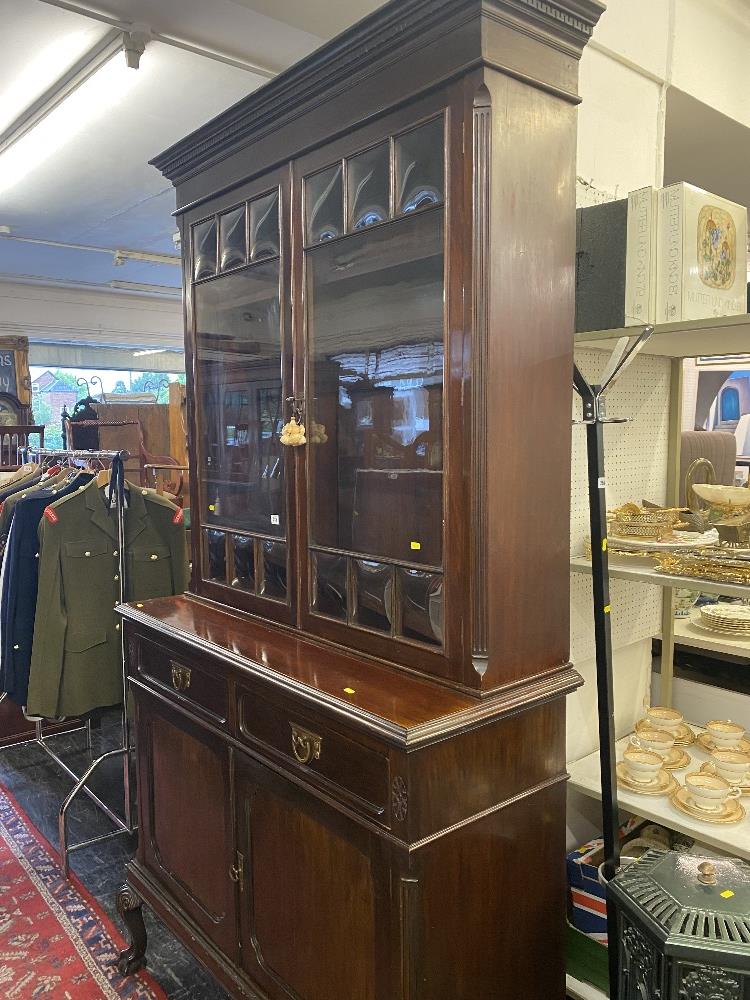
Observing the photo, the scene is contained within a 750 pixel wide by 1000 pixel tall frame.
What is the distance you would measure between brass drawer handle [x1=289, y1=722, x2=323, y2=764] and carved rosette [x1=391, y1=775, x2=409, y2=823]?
0.22 metres

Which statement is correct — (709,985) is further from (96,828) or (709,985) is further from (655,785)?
(96,828)

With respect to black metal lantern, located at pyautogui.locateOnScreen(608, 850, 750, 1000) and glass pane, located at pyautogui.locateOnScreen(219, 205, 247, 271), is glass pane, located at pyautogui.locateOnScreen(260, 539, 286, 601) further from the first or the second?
black metal lantern, located at pyautogui.locateOnScreen(608, 850, 750, 1000)

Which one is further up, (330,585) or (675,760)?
(330,585)

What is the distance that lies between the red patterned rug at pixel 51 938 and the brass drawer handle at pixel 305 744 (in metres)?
1.09

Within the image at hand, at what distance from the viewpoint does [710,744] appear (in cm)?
183

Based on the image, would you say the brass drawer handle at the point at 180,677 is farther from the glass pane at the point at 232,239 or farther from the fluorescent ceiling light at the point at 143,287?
the fluorescent ceiling light at the point at 143,287

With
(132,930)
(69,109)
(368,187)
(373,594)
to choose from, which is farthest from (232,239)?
(69,109)

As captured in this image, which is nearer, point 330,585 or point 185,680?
point 330,585

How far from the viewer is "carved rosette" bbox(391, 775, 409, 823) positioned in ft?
4.13

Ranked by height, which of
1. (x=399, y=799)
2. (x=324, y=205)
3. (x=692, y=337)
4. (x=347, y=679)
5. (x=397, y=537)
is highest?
(x=324, y=205)

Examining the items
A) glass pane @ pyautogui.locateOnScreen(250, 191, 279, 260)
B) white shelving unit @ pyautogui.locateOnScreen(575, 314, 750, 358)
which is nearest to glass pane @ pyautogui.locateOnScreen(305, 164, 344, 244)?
glass pane @ pyautogui.locateOnScreen(250, 191, 279, 260)

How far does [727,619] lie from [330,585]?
3.33 feet

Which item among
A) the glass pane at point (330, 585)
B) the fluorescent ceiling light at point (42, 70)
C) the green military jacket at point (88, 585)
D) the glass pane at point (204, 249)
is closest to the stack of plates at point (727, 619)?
the glass pane at point (330, 585)

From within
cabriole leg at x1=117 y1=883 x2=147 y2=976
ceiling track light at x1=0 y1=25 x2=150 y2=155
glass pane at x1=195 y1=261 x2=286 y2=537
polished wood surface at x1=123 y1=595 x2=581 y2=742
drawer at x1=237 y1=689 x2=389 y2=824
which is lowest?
cabriole leg at x1=117 y1=883 x2=147 y2=976
